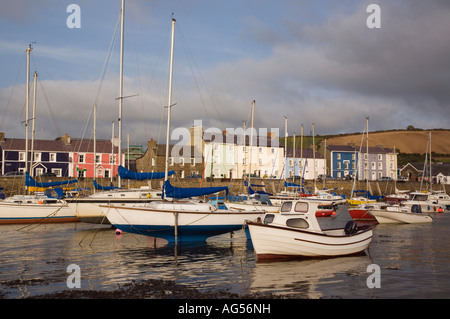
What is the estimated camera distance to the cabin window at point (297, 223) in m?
20.7

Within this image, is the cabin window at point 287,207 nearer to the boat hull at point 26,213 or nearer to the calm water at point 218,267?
the calm water at point 218,267

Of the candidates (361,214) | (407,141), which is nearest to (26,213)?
(361,214)

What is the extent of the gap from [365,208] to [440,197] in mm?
30062

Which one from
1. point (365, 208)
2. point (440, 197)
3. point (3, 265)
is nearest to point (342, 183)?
point (440, 197)

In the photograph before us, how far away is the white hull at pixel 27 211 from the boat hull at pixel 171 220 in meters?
13.4

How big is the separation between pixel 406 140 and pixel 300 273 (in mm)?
168504

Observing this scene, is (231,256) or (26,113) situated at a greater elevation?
(26,113)

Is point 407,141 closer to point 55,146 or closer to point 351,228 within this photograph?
point 55,146

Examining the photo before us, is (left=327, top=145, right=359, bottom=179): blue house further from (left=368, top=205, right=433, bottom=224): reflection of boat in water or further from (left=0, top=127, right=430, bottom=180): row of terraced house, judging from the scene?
(left=368, top=205, right=433, bottom=224): reflection of boat in water

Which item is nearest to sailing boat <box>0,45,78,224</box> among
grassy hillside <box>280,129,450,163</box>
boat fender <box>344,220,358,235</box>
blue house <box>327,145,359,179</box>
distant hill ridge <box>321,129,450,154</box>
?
boat fender <box>344,220,358,235</box>

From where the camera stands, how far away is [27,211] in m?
37.0

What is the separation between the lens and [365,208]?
45.7 meters

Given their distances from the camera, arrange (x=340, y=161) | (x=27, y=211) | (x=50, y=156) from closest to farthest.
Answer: (x=27, y=211), (x=50, y=156), (x=340, y=161)
